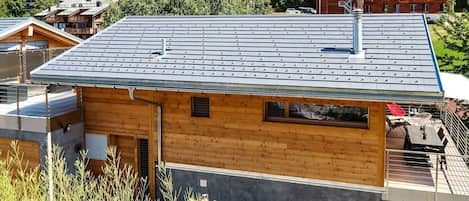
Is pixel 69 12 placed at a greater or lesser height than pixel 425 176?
greater

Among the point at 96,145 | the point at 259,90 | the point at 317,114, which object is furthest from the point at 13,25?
the point at 317,114

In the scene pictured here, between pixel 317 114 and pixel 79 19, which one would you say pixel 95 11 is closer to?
pixel 79 19

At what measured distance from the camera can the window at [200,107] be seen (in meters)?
11.7

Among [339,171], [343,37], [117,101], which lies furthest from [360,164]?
[117,101]

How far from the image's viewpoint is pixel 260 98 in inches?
434

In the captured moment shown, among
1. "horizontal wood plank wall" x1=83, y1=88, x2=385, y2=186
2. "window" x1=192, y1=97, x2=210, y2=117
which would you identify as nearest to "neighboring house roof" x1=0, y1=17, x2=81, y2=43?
"horizontal wood plank wall" x1=83, y1=88, x2=385, y2=186

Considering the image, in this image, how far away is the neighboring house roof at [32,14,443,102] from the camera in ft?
32.4

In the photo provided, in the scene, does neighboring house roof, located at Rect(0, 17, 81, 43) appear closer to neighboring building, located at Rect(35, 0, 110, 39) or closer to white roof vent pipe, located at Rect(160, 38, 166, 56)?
white roof vent pipe, located at Rect(160, 38, 166, 56)

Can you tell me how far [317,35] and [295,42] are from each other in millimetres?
644

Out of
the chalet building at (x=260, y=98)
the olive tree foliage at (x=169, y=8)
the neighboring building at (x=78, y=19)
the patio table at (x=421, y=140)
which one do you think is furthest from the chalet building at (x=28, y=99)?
the neighboring building at (x=78, y=19)

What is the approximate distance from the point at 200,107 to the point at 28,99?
23.6ft

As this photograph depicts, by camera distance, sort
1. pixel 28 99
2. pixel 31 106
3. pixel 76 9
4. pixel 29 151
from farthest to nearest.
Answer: pixel 76 9, pixel 28 99, pixel 31 106, pixel 29 151

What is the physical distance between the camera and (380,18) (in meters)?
12.6

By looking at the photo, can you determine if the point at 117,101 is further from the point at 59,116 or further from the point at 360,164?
the point at 360,164
